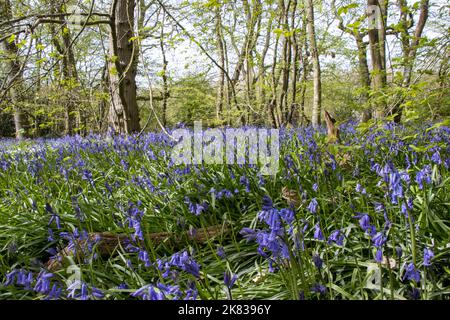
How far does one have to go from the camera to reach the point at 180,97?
17.0 metres

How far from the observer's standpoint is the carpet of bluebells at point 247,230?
55.9 inches

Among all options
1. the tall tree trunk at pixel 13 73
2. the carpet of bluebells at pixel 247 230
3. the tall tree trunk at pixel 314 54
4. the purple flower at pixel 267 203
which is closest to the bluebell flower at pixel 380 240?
the carpet of bluebells at pixel 247 230

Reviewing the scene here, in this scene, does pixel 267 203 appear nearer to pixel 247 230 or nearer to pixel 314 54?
pixel 247 230

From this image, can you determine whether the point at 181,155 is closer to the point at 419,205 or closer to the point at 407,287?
the point at 419,205

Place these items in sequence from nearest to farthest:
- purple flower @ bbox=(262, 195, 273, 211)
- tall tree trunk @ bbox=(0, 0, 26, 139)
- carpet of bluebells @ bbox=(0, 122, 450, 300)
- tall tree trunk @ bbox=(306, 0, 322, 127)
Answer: purple flower @ bbox=(262, 195, 273, 211)
carpet of bluebells @ bbox=(0, 122, 450, 300)
tall tree trunk @ bbox=(0, 0, 26, 139)
tall tree trunk @ bbox=(306, 0, 322, 127)

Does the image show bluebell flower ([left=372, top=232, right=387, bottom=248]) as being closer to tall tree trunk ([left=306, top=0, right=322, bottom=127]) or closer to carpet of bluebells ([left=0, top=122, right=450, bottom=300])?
carpet of bluebells ([left=0, top=122, right=450, bottom=300])

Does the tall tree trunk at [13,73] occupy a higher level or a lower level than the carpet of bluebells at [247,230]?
higher

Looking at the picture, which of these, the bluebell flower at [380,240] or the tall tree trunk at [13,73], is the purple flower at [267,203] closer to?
the bluebell flower at [380,240]

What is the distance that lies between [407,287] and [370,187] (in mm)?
1125

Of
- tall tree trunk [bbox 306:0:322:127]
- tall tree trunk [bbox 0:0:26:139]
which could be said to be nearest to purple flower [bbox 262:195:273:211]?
tall tree trunk [bbox 0:0:26:139]

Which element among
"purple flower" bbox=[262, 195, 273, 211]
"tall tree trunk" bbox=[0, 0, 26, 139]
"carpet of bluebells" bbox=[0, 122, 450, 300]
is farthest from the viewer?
"tall tree trunk" bbox=[0, 0, 26, 139]

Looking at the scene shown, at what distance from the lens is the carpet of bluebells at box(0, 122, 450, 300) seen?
1.42 metres

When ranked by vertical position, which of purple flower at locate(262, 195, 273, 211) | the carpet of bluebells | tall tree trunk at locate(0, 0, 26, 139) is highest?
tall tree trunk at locate(0, 0, 26, 139)
